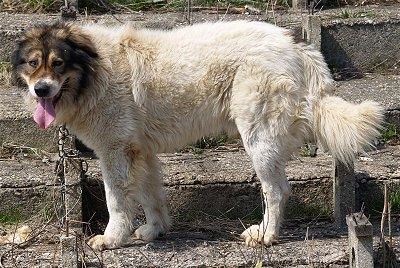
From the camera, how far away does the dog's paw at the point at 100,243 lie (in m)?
5.93

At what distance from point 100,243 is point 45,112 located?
94 centimetres

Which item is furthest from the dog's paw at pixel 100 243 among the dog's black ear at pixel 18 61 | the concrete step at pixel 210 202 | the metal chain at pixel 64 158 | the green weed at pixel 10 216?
the dog's black ear at pixel 18 61

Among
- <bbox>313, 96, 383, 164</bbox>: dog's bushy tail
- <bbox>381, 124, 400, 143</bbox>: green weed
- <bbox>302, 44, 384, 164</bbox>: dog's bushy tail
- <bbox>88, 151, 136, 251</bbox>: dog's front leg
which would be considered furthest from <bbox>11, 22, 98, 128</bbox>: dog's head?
<bbox>381, 124, 400, 143</bbox>: green weed

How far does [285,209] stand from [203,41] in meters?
1.37

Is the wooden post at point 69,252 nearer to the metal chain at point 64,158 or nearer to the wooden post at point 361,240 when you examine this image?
the metal chain at point 64,158

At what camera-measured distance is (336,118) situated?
5.83 m

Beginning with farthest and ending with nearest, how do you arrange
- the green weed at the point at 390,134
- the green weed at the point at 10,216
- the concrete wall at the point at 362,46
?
the concrete wall at the point at 362,46 → the green weed at the point at 390,134 → the green weed at the point at 10,216

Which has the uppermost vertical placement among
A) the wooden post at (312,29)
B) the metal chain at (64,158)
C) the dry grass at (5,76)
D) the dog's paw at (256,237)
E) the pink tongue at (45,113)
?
the wooden post at (312,29)

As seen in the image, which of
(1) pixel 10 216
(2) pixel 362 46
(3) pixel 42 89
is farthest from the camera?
(2) pixel 362 46

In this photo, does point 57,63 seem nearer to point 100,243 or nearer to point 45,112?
point 45,112

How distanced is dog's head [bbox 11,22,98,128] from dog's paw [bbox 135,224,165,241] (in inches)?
39.1

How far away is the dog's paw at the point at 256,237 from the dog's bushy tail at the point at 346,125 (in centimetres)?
71

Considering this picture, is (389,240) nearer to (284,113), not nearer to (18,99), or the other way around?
(284,113)

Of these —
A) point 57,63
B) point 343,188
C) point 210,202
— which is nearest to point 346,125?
point 343,188
